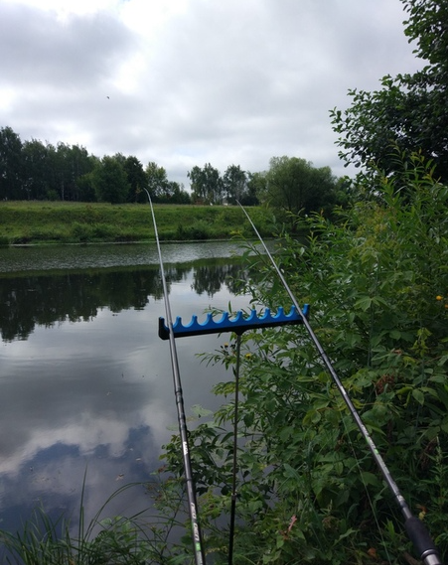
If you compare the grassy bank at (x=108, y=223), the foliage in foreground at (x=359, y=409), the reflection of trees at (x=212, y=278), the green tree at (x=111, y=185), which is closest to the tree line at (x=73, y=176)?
the green tree at (x=111, y=185)

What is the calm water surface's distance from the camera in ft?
12.0

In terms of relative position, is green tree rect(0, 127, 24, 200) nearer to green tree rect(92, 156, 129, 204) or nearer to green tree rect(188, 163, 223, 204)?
green tree rect(92, 156, 129, 204)

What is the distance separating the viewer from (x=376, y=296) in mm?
2387

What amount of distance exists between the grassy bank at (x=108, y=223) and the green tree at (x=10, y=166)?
37.3 metres

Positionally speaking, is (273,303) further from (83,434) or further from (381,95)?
(381,95)

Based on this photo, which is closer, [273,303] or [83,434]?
[273,303]

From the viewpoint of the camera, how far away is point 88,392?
5.59m

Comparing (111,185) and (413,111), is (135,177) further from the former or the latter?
(111,185)

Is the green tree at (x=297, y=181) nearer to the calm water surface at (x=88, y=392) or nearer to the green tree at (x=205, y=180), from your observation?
the calm water surface at (x=88, y=392)

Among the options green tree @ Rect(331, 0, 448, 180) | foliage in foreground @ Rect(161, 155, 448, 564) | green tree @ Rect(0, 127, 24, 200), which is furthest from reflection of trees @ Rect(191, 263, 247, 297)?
green tree @ Rect(0, 127, 24, 200)

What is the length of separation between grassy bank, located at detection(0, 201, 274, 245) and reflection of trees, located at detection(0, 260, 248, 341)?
2011 cm

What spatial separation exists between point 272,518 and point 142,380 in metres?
4.04

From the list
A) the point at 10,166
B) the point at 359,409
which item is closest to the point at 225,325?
the point at 359,409

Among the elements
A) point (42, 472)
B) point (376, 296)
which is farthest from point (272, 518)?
point (42, 472)
